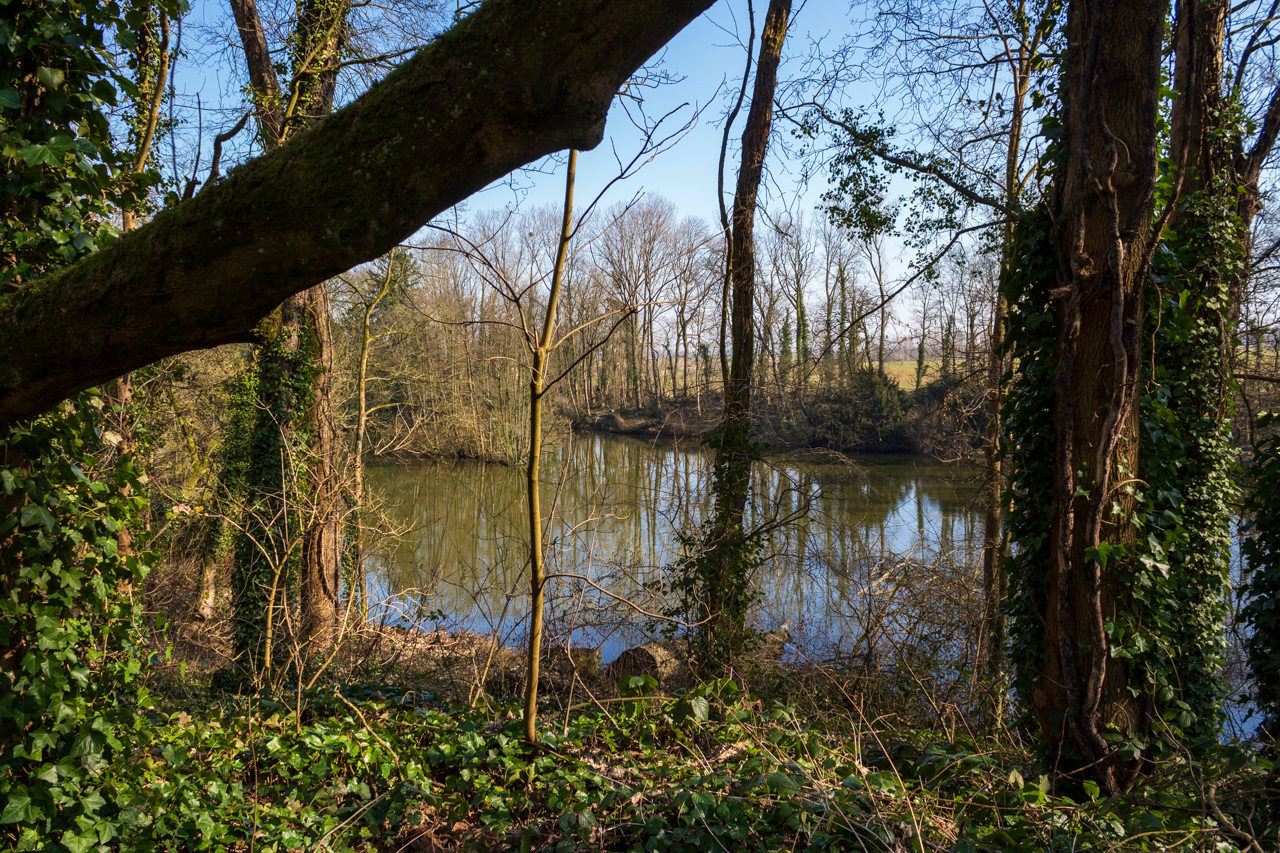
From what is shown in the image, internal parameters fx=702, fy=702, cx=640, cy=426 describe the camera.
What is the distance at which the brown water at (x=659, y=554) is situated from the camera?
6543mm

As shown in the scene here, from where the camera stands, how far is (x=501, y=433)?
20.8m

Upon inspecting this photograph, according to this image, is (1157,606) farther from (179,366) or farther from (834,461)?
(179,366)

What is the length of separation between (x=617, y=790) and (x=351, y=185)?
8.24 feet

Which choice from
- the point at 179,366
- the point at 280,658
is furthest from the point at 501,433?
the point at 280,658

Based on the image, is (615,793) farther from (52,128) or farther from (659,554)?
(659,554)

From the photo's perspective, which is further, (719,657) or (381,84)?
(719,657)

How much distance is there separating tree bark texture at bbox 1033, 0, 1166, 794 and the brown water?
7.75 feet

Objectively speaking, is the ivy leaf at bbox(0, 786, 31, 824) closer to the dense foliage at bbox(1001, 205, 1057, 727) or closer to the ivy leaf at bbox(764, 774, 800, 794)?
the ivy leaf at bbox(764, 774, 800, 794)

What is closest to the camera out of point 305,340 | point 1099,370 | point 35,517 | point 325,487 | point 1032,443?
point 35,517

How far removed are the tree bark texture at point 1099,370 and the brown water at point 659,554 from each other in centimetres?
236

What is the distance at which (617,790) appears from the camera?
9.64 feet

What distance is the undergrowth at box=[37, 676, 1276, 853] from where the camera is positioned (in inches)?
104

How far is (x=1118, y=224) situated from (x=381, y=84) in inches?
163

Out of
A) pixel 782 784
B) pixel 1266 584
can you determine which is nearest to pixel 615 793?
pixel 782 784
